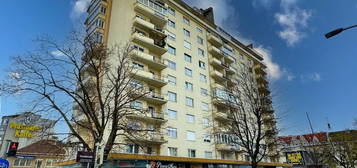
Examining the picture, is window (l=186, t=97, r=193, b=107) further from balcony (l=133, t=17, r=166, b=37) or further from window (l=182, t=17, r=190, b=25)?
window (l=182, t=17, r=190, b=25)

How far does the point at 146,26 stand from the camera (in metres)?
29.6

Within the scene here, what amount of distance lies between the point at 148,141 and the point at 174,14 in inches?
885

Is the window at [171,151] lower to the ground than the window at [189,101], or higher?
lower

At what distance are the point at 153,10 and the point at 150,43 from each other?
613cm

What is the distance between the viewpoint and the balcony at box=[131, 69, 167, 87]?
25.8 m

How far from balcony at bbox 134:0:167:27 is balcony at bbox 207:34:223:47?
11285 millimetres

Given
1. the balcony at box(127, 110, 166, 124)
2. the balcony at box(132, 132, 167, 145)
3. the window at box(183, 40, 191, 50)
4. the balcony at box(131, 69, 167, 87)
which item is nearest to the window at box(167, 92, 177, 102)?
the balcony at box(131, 69, 167, 87)

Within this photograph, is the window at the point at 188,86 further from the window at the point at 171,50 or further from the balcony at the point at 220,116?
the balcony at the point at 220,116

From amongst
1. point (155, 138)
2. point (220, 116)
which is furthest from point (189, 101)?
point (155, 138)

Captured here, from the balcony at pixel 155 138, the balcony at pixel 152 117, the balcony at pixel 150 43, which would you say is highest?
the balcony at pixel 150 43

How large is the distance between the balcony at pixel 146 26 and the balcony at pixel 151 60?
12.1ft

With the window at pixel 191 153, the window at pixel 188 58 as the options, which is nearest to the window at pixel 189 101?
the window at pixel 191 153

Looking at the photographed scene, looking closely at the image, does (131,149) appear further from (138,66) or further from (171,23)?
(171,23)

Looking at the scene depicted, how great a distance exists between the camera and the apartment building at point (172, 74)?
2588 centimetres
